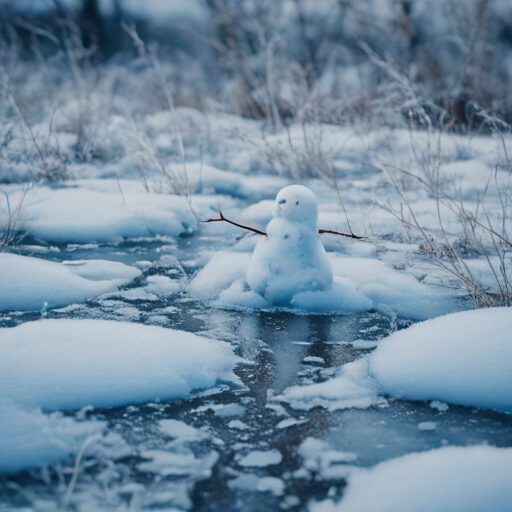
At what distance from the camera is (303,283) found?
1.79 m

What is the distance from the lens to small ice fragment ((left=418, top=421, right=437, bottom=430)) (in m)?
1.16

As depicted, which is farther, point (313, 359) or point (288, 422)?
point (313, 359)

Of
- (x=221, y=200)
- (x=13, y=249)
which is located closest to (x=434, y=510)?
(x=13, y=249)

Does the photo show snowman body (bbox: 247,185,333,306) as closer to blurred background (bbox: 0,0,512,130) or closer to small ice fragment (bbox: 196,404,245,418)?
small ice fragment (bbox: 196,404,245,418)

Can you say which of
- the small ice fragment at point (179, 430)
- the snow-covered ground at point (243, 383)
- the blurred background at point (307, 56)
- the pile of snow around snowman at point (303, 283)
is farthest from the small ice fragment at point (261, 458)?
the blurred background at point (307, 56)

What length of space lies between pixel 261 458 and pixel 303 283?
842 mm

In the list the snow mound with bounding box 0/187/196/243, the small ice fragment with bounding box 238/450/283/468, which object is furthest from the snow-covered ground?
the snow mound with bounding box 0/187/196/243

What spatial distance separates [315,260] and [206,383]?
2.25ft

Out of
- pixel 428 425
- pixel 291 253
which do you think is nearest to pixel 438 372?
pixel 428 425

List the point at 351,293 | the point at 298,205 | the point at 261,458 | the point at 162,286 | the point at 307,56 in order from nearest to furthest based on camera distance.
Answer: the point at 261,458
the point at 298,205
the point at 351,293
the point at 162,286
the point at 307,56

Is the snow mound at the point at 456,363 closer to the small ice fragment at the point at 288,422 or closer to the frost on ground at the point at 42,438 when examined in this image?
the small ice fragment at the point at 288,422

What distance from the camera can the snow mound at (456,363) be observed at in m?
1.24

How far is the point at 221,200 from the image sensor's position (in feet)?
12.3

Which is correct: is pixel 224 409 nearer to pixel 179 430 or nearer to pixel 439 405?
pixel 179 430
